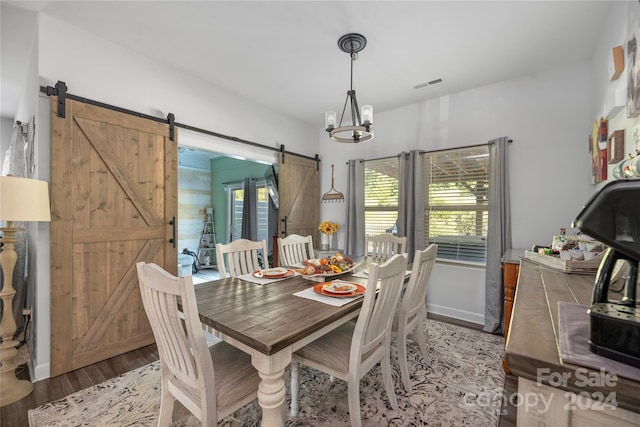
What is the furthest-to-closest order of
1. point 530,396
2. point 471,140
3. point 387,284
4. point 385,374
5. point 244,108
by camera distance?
point 244,108
point 471,140
point 385,374
point 387,284
point 530,396

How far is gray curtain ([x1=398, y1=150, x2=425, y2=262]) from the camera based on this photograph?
3498 millimetres

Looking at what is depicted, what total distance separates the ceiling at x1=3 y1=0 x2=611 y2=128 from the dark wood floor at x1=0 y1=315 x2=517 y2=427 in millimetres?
2803

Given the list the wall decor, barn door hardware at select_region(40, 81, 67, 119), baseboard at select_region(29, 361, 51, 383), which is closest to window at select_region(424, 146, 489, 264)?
the wall decor

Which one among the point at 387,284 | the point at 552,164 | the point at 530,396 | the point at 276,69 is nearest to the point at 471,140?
the point at 552,164

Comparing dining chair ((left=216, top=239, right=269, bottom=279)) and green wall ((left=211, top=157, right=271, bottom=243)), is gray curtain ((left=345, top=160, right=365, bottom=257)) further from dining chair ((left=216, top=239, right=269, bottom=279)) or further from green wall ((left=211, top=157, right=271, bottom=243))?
green wall ((left=211, top=157, right=271, bottom=243))

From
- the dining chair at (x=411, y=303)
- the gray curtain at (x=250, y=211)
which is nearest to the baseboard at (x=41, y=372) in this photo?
the dining chair at (x=411, y=303)

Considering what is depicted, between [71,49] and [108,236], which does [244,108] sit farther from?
[108,236]

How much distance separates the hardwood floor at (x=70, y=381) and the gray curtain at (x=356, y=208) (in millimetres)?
2750

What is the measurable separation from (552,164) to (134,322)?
442 cm

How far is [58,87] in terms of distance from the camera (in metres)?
2.11

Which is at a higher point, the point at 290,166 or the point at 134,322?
the point at 290,166

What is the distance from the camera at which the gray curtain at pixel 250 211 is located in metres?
5.69

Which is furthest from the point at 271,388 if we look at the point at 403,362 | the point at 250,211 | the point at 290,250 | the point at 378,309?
the point at 250,211

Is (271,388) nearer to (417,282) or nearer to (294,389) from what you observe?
(294,389)
